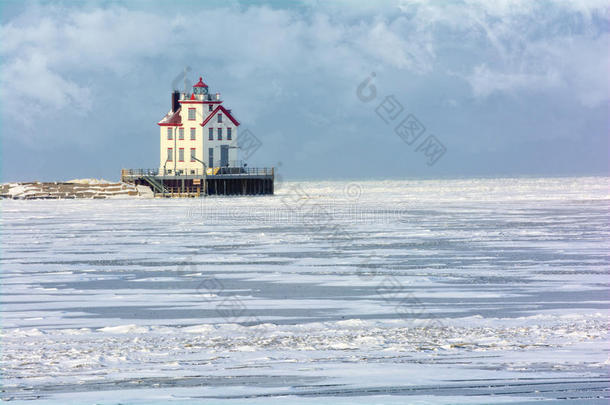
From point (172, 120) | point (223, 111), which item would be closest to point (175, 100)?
point (172, 120)

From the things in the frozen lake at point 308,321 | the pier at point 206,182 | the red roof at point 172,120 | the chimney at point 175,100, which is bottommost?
the frozen lake at point 308,321

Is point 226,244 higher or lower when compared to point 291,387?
higher

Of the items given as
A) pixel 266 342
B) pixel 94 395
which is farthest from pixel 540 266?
pixel 94 395

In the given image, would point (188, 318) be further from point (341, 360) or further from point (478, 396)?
point (478, 396)

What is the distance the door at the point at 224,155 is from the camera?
84000 mm

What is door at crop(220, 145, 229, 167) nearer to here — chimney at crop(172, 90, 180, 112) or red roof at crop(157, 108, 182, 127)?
red roof at crop(157, 108, 182, 127)

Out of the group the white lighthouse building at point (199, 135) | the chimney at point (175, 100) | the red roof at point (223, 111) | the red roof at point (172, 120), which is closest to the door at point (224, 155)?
the white lighthouse building at point (199, 135)

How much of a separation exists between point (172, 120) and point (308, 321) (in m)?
73.5

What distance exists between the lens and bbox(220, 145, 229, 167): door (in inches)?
3307

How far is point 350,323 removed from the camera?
12.7 meters

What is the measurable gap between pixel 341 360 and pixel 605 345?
327 centimetres

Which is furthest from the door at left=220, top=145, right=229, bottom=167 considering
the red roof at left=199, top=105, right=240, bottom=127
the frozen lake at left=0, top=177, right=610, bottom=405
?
the frozen lake at left=0, top=177, right=610, bottom=405

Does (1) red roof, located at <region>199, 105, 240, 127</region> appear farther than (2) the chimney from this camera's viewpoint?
No

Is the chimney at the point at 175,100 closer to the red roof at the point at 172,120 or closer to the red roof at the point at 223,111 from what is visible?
the red roof at the point at 172,120
